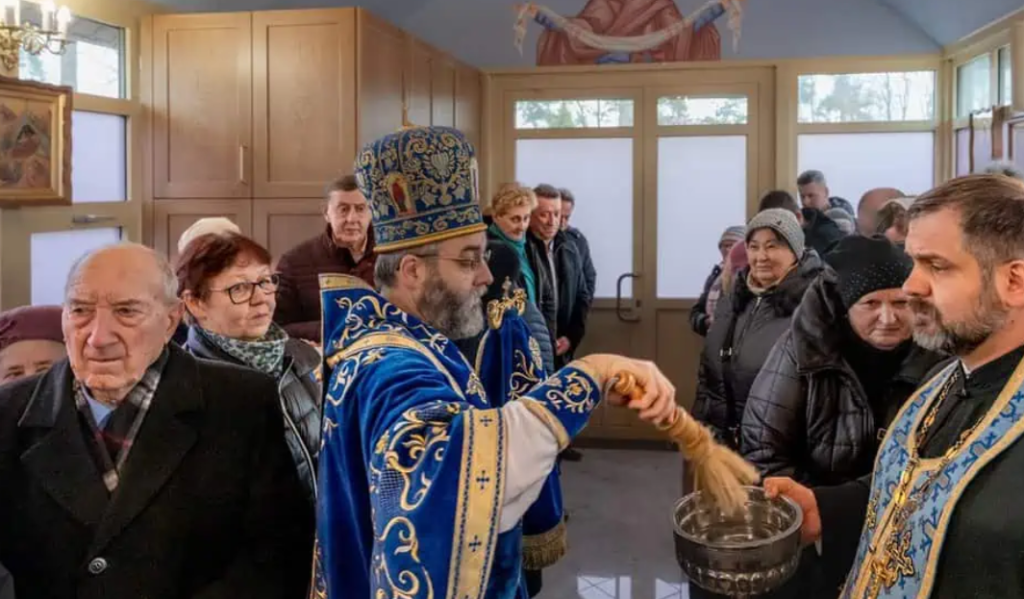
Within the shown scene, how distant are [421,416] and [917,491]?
27.7 inches

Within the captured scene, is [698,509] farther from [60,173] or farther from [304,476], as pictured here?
[60,173]

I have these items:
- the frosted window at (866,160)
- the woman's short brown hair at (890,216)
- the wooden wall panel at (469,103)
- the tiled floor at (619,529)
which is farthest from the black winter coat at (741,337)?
the frosted window at (866,160)

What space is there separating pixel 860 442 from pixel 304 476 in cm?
108

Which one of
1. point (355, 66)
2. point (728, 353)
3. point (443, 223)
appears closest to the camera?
point (443, 223)

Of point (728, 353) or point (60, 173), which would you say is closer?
point (728, 353)

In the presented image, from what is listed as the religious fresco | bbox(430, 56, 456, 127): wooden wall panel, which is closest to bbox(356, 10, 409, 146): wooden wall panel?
bbox(430, 56, 456, 127): wooden wall panel

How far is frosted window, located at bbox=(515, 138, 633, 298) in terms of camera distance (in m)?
6.11

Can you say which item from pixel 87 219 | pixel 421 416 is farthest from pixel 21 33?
pixel 421 416

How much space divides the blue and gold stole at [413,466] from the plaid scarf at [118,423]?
362mm

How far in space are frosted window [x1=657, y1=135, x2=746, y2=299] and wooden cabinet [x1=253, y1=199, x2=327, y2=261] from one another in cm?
259

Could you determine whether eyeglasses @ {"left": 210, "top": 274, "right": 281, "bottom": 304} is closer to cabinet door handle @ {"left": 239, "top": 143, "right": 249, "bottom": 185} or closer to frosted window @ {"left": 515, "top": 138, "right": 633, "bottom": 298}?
cabinet door handle @ {"left": 239, "top": 143, "right": 249, "bottom": 185}

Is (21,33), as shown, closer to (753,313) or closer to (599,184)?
(753,313)

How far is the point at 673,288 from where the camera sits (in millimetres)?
6098

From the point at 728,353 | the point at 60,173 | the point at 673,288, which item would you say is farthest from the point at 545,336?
the point at 673,288
